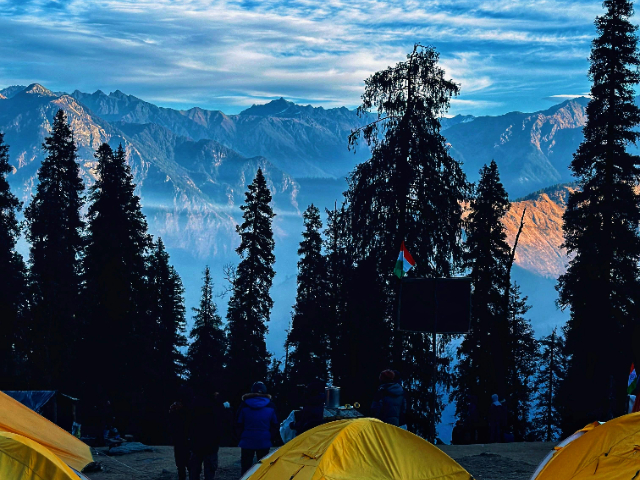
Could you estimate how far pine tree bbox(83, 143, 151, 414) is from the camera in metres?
31.6

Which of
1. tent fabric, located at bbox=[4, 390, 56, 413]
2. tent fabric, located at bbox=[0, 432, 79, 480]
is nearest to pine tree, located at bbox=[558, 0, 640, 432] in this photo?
tent fabric, located at bbox=[4, 390, 56, 413]

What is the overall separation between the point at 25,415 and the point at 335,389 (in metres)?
6.49

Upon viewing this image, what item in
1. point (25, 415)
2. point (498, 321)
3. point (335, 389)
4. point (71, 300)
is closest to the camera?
point (25, 415)

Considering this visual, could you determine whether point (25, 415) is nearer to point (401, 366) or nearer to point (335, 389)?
point (335, 389)

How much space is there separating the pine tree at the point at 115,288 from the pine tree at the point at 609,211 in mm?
20531

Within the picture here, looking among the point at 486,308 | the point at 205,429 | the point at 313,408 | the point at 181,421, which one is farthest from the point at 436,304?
the point at 486,308

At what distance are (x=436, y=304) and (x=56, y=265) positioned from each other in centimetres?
2538

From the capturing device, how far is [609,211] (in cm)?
2489

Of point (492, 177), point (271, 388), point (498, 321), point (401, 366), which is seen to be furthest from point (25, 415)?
point (271, 388)

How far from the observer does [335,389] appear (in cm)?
1448

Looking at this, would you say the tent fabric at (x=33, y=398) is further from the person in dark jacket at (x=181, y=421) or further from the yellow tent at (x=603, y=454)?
the yellow tent at (x=603, y=454)

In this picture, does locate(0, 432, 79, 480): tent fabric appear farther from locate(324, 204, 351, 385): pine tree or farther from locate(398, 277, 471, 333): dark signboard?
locate(324, 204, 351, 385): pine tree

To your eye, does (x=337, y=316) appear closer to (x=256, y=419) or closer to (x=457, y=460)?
(x=457, y=460)

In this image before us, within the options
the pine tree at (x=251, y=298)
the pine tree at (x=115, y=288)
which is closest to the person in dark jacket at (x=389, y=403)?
the pine tree at (x=115, y=288)
